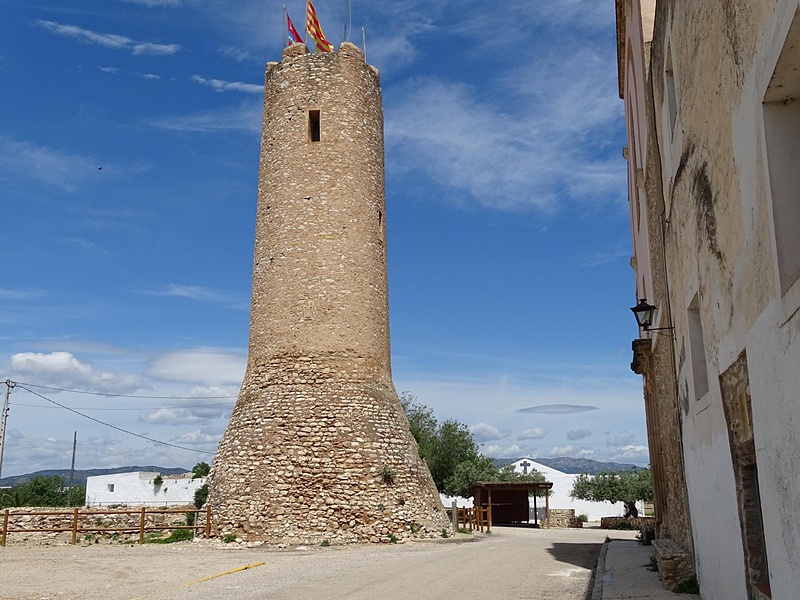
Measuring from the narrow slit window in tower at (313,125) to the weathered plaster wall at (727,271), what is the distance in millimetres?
13166

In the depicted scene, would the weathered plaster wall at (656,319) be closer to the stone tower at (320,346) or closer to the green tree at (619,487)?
the stone tower at (320,346)

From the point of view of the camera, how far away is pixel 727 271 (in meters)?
5.50

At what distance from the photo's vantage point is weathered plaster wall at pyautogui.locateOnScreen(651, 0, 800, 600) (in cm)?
414

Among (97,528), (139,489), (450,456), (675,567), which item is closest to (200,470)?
(139,489)

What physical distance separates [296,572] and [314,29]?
54.5 ft

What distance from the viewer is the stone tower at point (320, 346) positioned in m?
17.9

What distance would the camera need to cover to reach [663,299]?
1046 centimetres

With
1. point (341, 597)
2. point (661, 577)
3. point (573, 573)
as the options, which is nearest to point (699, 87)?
point (661, 577)

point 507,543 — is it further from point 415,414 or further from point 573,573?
point 415,414

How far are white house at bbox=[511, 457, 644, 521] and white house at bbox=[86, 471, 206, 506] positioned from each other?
21.9 metres

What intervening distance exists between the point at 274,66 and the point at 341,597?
52.9 ft

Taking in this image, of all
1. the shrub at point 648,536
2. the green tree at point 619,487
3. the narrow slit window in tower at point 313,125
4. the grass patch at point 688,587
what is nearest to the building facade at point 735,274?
the grass patch at point 688,587

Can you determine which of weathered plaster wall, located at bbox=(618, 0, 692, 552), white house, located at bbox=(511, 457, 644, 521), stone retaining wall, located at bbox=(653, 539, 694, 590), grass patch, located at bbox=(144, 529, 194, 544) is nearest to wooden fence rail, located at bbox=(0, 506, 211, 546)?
grass patch, located at bbox=(144, 529, 194, 544)

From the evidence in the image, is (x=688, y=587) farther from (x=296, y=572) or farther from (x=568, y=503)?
(x=568, y=503)
